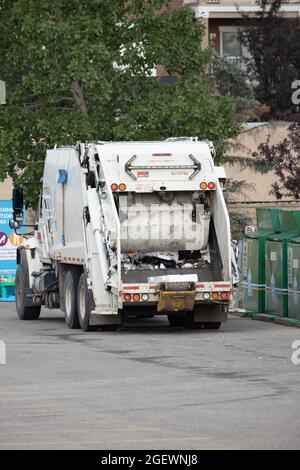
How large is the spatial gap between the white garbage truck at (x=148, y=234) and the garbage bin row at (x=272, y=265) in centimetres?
140

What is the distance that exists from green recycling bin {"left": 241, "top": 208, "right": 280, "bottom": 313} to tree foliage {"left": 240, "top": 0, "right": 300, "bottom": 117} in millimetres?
25588

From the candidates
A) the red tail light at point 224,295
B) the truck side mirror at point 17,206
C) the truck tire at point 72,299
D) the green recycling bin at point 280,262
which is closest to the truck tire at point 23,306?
the truck side mirror at point 17,206

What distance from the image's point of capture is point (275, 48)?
5262cm

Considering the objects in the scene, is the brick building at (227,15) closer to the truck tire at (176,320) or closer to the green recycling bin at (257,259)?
the green recycling bin at (257,259)

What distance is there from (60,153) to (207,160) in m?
3.37

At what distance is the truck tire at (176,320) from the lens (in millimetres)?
25188

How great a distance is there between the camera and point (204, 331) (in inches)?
936

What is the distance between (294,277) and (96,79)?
1138cm

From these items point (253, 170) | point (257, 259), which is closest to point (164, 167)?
point (257, 259)

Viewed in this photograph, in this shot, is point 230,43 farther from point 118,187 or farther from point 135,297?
point 135,297

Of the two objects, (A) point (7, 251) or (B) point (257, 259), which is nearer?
(B) point (257, 259)

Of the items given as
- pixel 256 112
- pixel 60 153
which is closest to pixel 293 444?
pixel 60 153

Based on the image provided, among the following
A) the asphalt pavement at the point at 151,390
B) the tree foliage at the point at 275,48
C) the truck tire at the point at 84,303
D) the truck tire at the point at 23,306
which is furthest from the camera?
the tree foliage at the point at 275,48

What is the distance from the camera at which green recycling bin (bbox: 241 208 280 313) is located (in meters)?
26.0
